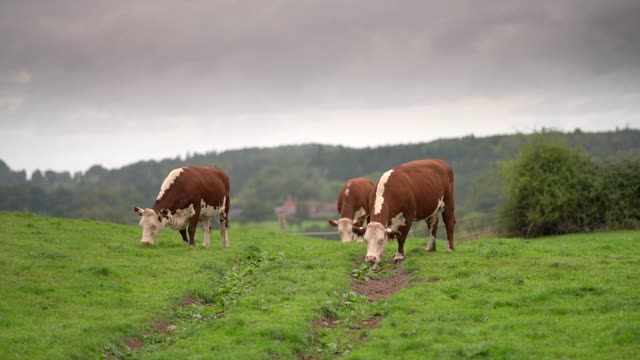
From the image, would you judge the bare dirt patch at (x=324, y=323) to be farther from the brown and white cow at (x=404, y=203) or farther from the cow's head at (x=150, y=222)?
the cow's head at (x=150, y=222)

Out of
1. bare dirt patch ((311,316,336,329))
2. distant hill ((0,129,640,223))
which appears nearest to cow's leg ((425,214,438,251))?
bare dirt patch ((311,316,336,329))

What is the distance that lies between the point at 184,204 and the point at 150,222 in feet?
4.20

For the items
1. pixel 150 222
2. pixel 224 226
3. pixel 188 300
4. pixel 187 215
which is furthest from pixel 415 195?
pixel 150 222

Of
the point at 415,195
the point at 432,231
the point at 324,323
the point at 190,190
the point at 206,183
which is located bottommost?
the point at 324,323

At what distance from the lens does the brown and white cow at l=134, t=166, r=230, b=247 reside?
21.4 meters

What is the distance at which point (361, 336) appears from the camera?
38.2ft

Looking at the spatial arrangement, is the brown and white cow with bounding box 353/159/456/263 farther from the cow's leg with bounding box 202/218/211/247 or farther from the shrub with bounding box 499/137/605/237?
the shrub with bounding box 499/137/605/237

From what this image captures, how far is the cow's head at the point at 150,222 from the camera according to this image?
2127 centimetres

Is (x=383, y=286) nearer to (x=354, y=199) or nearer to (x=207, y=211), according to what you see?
(x=207, y=211)

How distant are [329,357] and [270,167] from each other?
146m

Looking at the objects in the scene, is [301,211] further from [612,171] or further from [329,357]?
[329,357]

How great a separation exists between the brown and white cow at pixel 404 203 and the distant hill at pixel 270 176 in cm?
5312

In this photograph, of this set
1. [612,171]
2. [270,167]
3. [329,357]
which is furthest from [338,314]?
[270,167]

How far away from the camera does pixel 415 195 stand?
18594 mm
